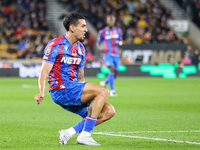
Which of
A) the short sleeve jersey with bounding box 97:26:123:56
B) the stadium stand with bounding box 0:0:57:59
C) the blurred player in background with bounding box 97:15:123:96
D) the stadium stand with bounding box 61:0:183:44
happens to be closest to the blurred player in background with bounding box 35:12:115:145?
the blurred player in background with bounding box 97:15:123:96

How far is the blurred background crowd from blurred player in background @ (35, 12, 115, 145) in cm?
2037

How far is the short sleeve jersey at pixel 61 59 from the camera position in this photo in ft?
17.9

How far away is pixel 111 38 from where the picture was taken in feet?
47.5

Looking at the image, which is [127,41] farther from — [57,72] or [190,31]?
[57,72]

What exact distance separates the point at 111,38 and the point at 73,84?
9182 millimetres

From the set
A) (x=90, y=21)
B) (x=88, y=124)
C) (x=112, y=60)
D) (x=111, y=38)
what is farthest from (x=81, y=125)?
(x=90, y=21)

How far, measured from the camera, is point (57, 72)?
5527 mm

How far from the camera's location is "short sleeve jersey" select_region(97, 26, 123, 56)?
1432 centimetres

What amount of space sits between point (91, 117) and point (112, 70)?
8883 mm

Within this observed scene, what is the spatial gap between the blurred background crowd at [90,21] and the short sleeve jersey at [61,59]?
2039 centimetres

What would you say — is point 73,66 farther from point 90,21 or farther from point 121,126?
point 90,21

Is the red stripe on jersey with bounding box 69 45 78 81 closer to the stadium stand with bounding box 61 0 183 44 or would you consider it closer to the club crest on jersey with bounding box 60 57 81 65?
the club crest on jersey with bounding box 60 57 81 65

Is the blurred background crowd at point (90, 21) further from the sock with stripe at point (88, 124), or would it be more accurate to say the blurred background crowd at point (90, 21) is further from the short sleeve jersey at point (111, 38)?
the sock with stripe at point (88, 124)

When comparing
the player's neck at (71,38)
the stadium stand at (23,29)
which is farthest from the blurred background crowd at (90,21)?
the player's neck at (71,38)
